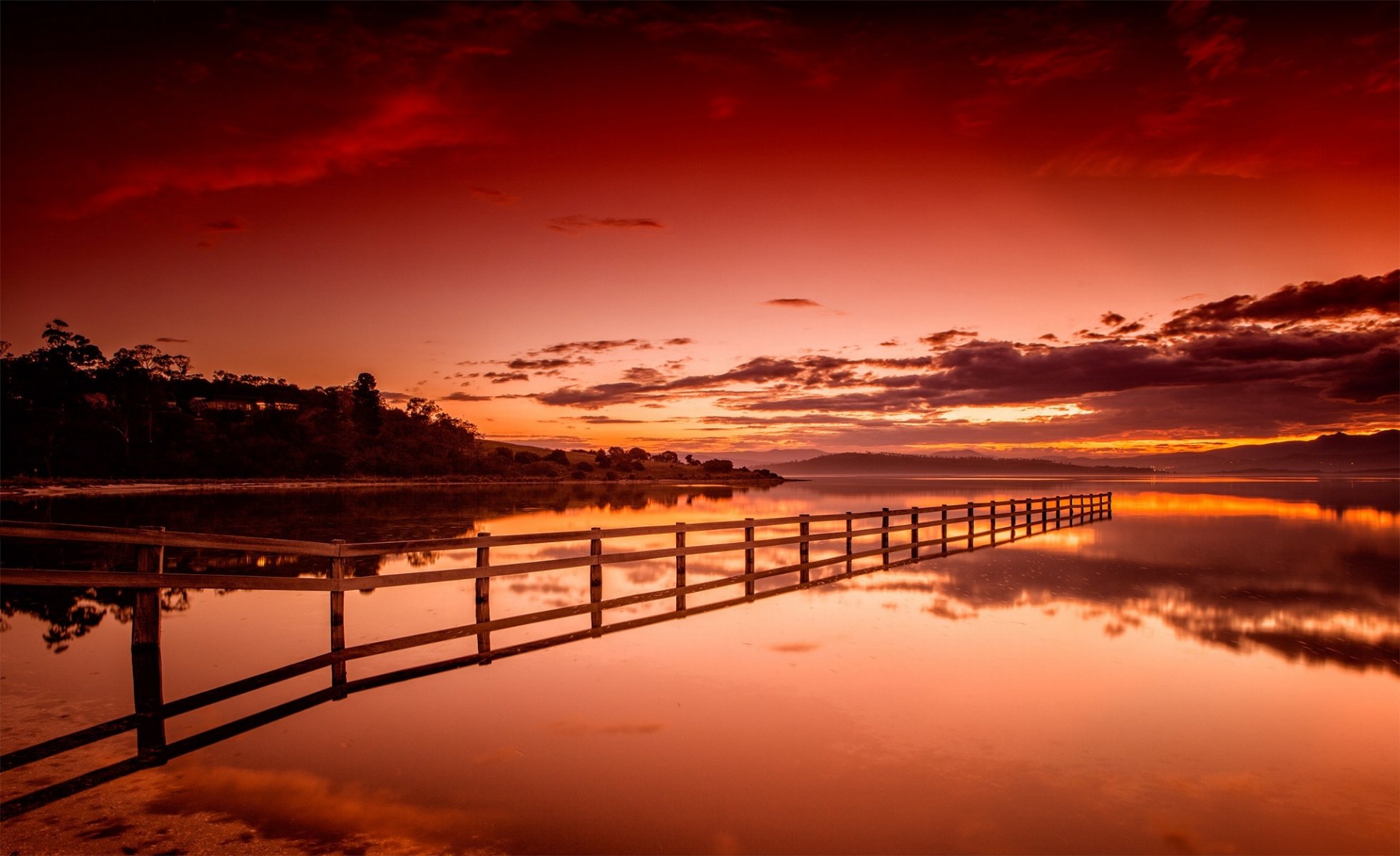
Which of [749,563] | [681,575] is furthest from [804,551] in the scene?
[681,575]

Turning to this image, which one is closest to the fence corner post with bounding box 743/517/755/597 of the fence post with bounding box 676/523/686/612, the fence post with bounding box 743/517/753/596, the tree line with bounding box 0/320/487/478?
the fence post with bounding box 743/517/753/596

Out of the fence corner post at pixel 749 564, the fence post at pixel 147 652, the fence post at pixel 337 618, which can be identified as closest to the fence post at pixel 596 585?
the fence corner post at pixel 749 564

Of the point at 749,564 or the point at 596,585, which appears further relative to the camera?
the point at 749,564

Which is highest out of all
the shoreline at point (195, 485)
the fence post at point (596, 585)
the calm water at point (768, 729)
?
the fence post at point (596, 585)

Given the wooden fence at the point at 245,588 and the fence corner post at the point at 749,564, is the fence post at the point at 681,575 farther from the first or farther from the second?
the fence corner post at the point at 749,564

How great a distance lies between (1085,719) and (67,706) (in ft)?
35.2

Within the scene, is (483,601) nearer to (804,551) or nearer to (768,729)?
(768,729)

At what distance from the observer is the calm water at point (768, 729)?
5.40 metres

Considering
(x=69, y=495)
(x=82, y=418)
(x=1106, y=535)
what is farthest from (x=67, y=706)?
(x=82, y=418)

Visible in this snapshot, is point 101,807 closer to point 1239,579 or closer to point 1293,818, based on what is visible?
point 1293,818

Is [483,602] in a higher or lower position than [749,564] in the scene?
higher

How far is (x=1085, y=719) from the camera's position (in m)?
7.66

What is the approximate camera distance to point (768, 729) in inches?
291

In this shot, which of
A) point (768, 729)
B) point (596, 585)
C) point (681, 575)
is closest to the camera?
point (768, 729)
